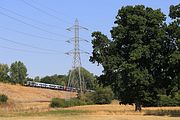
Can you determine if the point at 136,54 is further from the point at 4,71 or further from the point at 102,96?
the point at 4,71

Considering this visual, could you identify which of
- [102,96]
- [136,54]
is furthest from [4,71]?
[136,54]

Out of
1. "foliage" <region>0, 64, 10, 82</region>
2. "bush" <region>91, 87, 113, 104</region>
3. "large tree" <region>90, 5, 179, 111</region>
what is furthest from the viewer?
"foliage" <region>0, 64, 10, 82</region>

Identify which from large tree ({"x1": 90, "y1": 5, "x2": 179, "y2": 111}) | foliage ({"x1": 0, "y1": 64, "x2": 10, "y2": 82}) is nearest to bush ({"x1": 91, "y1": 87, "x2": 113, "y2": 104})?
large tree ({"x1": 90, "y1": 5, "x2": 179, "y2": 111})

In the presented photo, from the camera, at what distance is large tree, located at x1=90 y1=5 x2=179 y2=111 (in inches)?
2328

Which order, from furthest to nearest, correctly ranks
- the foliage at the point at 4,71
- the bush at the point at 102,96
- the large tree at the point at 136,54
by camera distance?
the foliage at the point at 4,71 < the bush at the point at 102,96 < the large tree at the point at 136,54

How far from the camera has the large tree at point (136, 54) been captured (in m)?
59.1

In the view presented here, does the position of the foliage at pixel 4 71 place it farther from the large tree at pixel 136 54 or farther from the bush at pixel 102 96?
the large tree at pixel 136 54

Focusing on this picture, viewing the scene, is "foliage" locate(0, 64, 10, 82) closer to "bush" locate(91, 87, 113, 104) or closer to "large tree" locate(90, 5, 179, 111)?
"bush" locate(91, 87, 113, 104)

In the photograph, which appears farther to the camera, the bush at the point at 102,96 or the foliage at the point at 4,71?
the foliage at the point at 4,71

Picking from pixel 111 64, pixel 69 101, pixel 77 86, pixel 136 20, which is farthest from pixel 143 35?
pixel 77 86

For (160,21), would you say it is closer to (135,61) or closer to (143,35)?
(143,35)

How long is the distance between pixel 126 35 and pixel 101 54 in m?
4.35

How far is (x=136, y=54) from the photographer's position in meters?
57.8

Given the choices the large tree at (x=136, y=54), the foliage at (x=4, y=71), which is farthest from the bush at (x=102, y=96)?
the foliage at (x=4, y=71)
